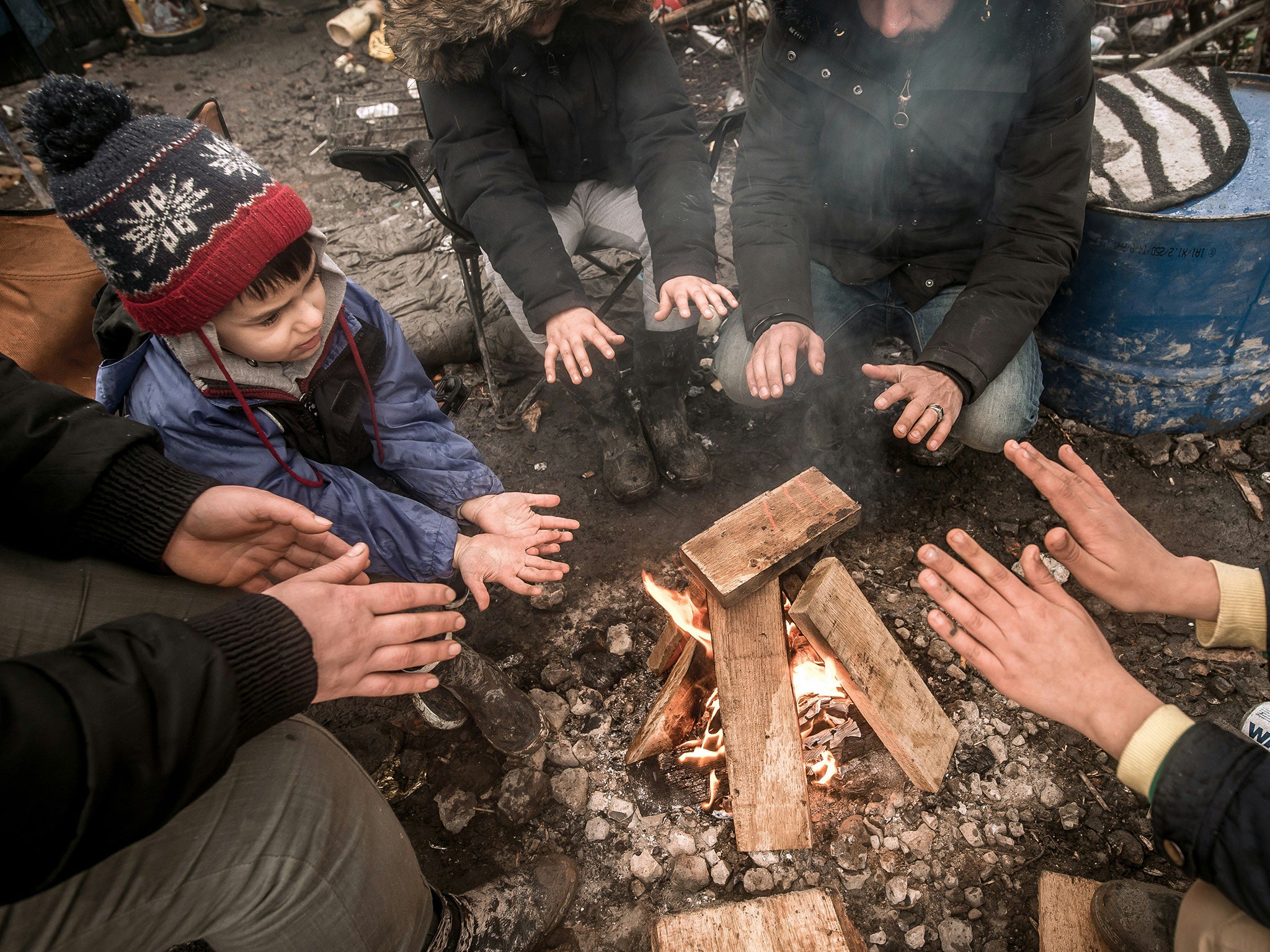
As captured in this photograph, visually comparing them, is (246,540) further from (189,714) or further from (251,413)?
(189,714)

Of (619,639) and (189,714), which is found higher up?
(189,714)

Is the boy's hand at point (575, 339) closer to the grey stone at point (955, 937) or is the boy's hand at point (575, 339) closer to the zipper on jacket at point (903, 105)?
the zipper on jacket at point (903, 105)

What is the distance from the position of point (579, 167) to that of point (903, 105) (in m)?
1.39

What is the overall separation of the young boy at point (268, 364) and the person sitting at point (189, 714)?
24cm

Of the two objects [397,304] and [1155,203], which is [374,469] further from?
[1155,203]

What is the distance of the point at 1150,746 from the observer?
4.46ft

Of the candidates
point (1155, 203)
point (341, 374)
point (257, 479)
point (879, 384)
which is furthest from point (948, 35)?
point (257, 479)

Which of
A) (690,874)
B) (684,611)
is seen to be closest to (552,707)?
(684,611)

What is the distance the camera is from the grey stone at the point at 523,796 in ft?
7.06

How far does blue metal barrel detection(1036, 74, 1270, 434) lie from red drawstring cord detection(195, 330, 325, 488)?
286 centimetres

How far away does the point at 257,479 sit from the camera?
6.63 feet

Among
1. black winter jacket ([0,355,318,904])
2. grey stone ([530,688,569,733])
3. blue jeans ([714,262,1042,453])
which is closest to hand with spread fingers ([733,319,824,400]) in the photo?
blue jeans ([714,262,1042,453])

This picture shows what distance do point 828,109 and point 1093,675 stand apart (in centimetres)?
225

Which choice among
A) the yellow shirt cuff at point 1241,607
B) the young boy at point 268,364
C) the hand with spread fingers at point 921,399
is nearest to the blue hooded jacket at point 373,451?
the young boy at point 268,364
